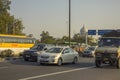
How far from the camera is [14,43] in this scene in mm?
50375

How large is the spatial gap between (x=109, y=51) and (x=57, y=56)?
14.0 ft

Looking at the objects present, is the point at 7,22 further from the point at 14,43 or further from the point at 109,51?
the point at 109,51

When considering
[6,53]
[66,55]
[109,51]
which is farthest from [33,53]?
[109,51]

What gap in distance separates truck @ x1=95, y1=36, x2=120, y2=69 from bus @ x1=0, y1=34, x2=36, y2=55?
22.4m

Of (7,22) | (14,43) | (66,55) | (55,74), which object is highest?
(7,22)

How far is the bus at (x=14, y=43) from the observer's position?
1875 inches

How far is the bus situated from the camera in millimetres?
47625

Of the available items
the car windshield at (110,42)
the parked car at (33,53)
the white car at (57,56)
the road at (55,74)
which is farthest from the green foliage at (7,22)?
the road at (55,74)

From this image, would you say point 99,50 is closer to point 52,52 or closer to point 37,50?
point 52,52

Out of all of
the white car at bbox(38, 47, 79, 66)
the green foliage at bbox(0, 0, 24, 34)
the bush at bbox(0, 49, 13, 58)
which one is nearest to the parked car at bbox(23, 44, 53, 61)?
the white car at bbox(38, 47, 79, 66)

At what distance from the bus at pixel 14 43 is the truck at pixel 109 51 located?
2239 cm

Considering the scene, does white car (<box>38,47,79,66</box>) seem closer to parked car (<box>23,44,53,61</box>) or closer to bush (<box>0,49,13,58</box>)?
parked car (<box>23,44,53,61</box>)

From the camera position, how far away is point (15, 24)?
98.6 m

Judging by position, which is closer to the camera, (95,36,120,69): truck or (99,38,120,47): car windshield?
(95,36,120,69): truck
